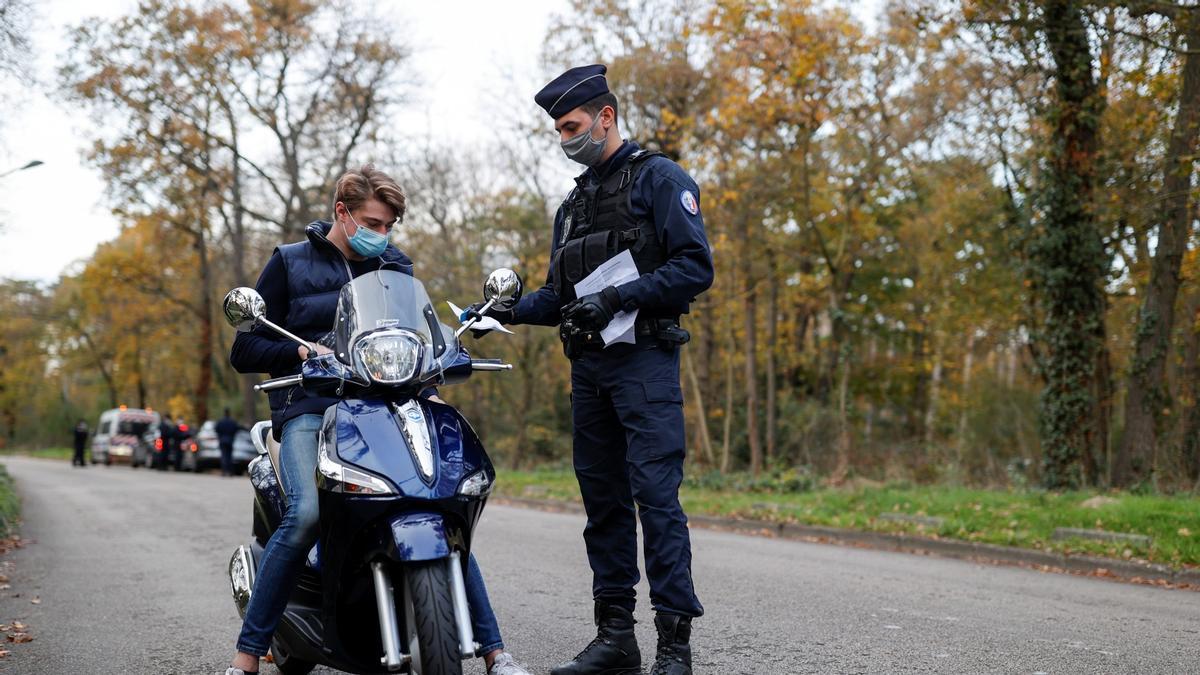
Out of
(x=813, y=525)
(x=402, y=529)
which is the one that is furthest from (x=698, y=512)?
(x=402, y=529)

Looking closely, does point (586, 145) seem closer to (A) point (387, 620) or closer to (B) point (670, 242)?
(B) point (670, 242)

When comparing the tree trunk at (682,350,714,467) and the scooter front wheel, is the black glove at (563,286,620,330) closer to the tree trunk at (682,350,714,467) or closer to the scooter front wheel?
the scooter front wheel

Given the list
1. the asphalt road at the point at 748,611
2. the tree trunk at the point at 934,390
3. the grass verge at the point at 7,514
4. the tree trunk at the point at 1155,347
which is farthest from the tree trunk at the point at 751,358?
the grass verge at the point at 7,514

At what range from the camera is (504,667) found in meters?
3.52

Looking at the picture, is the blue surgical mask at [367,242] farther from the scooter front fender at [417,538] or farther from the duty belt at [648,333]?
the scooter front fender at [417,538]

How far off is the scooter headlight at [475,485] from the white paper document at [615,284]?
2.53 feet

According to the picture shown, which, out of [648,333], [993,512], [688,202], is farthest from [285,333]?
[993,512]

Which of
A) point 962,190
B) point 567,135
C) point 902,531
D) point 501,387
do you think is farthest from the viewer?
point 501,387

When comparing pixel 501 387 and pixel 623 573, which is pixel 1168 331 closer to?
pixel 623 573

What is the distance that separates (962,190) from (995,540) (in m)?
14.7

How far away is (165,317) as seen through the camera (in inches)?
1751

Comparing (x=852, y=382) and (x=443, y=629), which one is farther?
(x=852, y=382)

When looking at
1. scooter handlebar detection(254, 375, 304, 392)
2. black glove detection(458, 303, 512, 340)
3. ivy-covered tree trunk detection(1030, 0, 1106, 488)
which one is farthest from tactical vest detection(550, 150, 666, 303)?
ivy-covered tree trunk detection(1030, 0, 1106, 488)

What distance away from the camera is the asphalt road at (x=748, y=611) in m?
4.65
